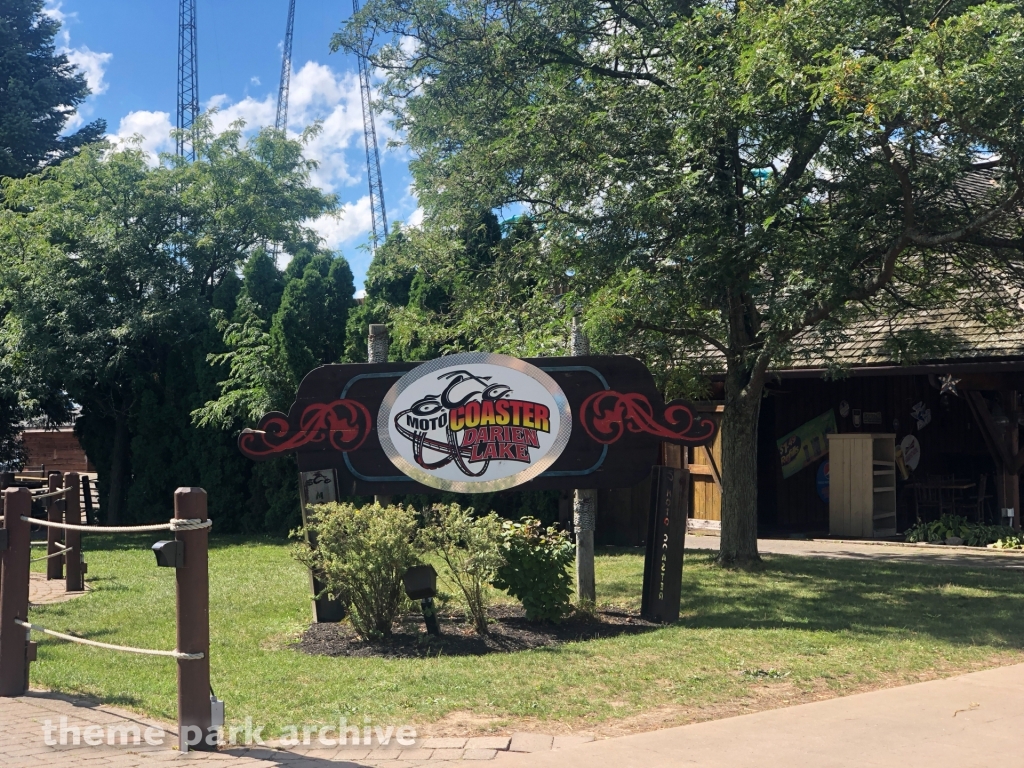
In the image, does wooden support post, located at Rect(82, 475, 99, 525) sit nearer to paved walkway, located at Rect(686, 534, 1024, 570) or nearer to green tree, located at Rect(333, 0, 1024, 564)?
green tree, located at Rect(333, 0, 1024, 564)

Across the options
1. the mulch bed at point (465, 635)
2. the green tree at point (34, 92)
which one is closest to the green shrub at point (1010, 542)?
the mulch bed at point (465, 635)

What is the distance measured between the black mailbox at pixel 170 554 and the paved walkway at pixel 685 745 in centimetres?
100

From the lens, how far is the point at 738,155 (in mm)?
11141

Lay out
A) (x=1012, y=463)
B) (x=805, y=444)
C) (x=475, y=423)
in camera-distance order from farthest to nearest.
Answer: (x=805, y=444), (x=1012, y=463), (x=475, y=423)

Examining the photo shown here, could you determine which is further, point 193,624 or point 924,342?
point 924,342

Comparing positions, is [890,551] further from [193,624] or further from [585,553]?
[193,624]

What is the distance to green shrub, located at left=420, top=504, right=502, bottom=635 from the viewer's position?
27.3ft

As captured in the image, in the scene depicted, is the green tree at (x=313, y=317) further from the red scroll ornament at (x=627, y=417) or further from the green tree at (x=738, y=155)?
the red scroll ornament at (x=627, y=417)

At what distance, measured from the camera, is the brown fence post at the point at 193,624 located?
5.45m

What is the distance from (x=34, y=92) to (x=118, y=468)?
1732 centimetres

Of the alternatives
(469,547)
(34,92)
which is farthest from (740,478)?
(34,92)

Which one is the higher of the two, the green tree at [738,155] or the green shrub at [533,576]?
the green tree at [738,155]

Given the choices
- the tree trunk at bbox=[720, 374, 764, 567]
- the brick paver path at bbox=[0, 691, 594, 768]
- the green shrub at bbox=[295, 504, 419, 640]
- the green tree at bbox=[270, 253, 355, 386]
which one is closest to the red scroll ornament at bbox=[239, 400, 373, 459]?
the green shrub at bbox=[295, 504, 419, 640]

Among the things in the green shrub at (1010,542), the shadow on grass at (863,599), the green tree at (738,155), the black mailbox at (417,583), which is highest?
the green tree at (738,155)
